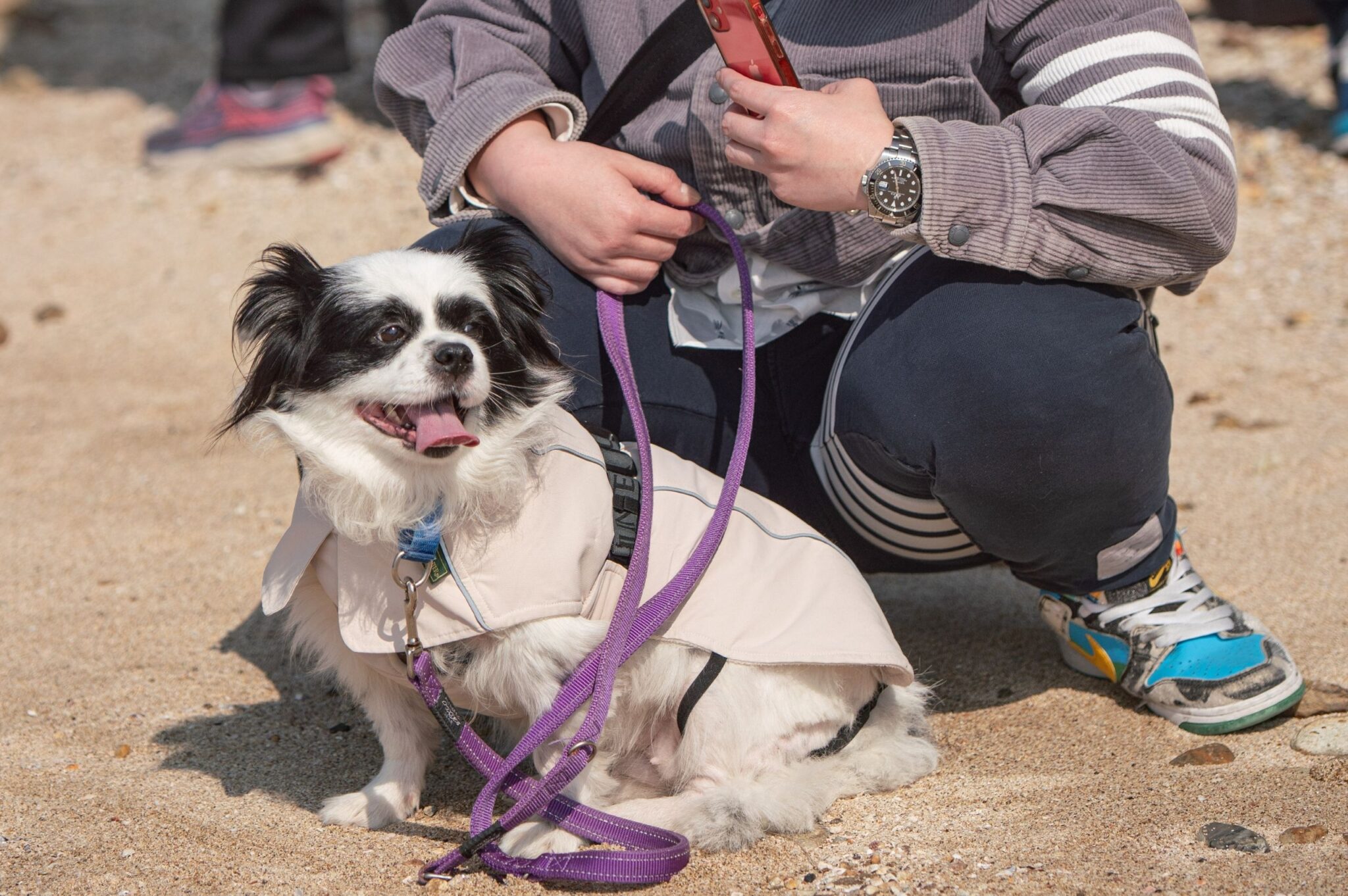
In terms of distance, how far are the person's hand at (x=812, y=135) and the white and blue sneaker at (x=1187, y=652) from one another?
944mm

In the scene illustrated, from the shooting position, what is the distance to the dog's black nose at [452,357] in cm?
189

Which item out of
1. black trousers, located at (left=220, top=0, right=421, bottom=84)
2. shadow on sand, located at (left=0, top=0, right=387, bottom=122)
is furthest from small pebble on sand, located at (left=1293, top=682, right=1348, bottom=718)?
shadow on sand, located at (left=0, top=0, right=387, bottom=122)

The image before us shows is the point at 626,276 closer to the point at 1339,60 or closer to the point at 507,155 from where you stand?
the point at 507,155

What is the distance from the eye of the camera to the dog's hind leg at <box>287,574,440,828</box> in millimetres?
2184

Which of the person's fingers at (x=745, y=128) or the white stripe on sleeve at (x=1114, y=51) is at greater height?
the white stripe on sleeve at (x=1114, y=51)

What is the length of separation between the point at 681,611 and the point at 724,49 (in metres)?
0.94

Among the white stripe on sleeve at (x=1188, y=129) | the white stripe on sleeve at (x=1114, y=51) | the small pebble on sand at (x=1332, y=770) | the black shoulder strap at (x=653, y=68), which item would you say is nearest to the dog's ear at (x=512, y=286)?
the black shoulder strap at (x=653, y=68)

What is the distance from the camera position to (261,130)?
6102 millimetres

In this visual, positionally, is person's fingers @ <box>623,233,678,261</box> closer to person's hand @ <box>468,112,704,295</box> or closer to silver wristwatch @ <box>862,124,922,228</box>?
person's hand @ <box>468,112,704,295</box>

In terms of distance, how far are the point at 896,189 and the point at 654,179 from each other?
1.60 ft

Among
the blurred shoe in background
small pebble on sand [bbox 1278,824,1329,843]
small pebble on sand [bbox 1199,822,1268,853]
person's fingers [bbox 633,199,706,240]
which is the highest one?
person's fingers [bbox 633,199,706,240]

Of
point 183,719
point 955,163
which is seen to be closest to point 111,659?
point 183,719

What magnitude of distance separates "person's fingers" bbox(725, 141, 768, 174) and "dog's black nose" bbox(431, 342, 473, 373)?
567mm

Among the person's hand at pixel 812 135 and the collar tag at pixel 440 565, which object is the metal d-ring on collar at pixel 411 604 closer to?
the collar tag at pixel 440 565
